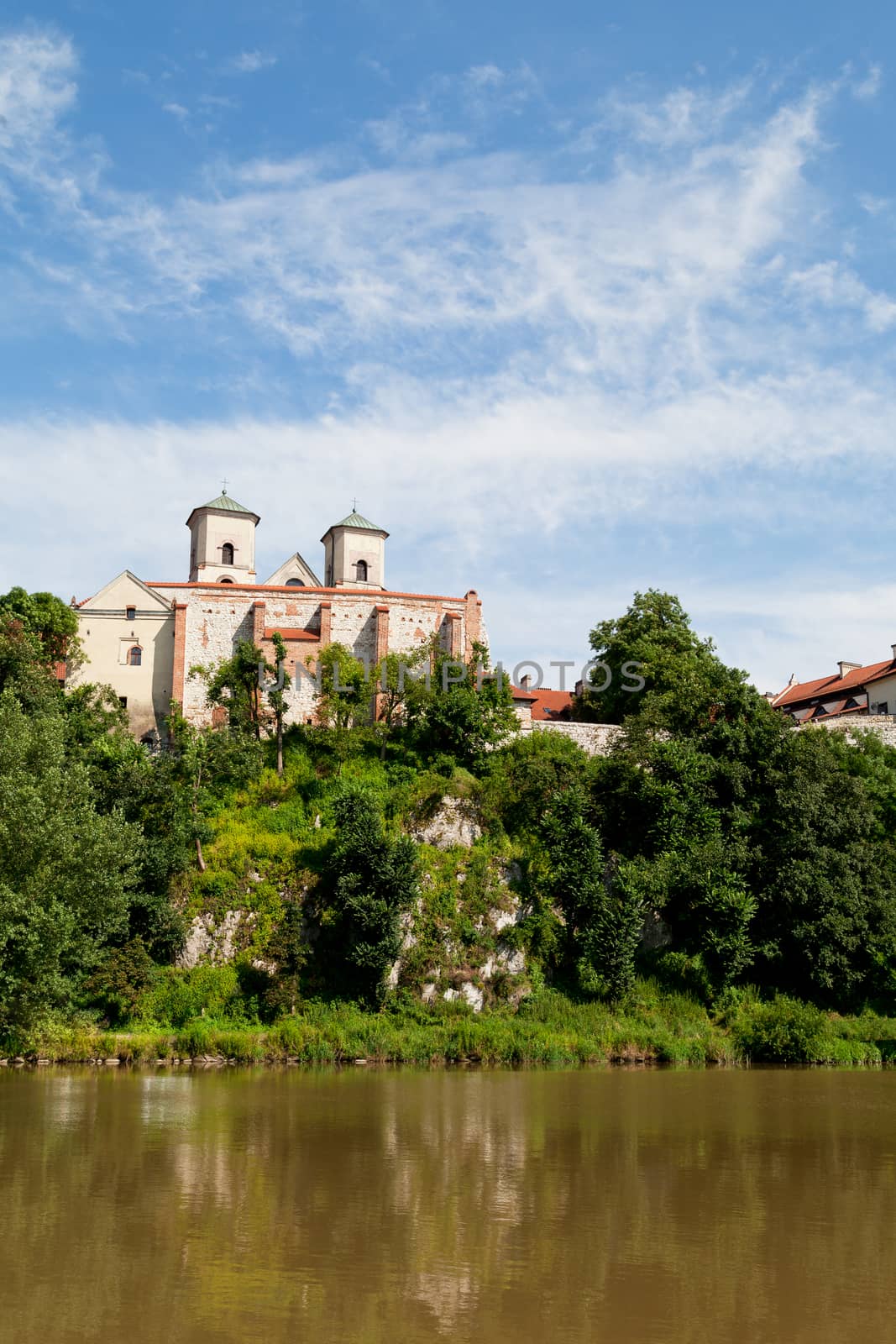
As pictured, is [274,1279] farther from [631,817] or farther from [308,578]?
[308,578]

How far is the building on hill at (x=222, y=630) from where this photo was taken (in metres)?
48.0

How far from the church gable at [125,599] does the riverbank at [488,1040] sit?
21922 millimetres

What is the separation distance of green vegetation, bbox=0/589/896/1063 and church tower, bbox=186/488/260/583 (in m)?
18.2

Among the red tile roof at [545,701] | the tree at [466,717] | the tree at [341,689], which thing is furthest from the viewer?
the red tile roof at [545,701]

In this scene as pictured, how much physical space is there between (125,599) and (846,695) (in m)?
34.7

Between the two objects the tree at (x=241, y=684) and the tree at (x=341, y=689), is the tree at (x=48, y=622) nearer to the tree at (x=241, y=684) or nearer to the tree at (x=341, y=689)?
the tree at (x=241, y=684)

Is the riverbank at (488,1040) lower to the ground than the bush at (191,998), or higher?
lower

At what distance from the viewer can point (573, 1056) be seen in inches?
1179

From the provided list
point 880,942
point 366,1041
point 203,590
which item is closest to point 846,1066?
point 880,942

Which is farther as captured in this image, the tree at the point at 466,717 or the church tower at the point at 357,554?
the church tower at the point at 357,554

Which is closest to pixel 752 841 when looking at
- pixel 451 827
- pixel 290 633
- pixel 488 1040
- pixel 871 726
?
pixel 451 827

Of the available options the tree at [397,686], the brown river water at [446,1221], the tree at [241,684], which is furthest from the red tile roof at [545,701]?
the brown river water at [446,1221]

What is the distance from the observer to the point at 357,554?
60.7 meters

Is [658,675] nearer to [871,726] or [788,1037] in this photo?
[871,726]
